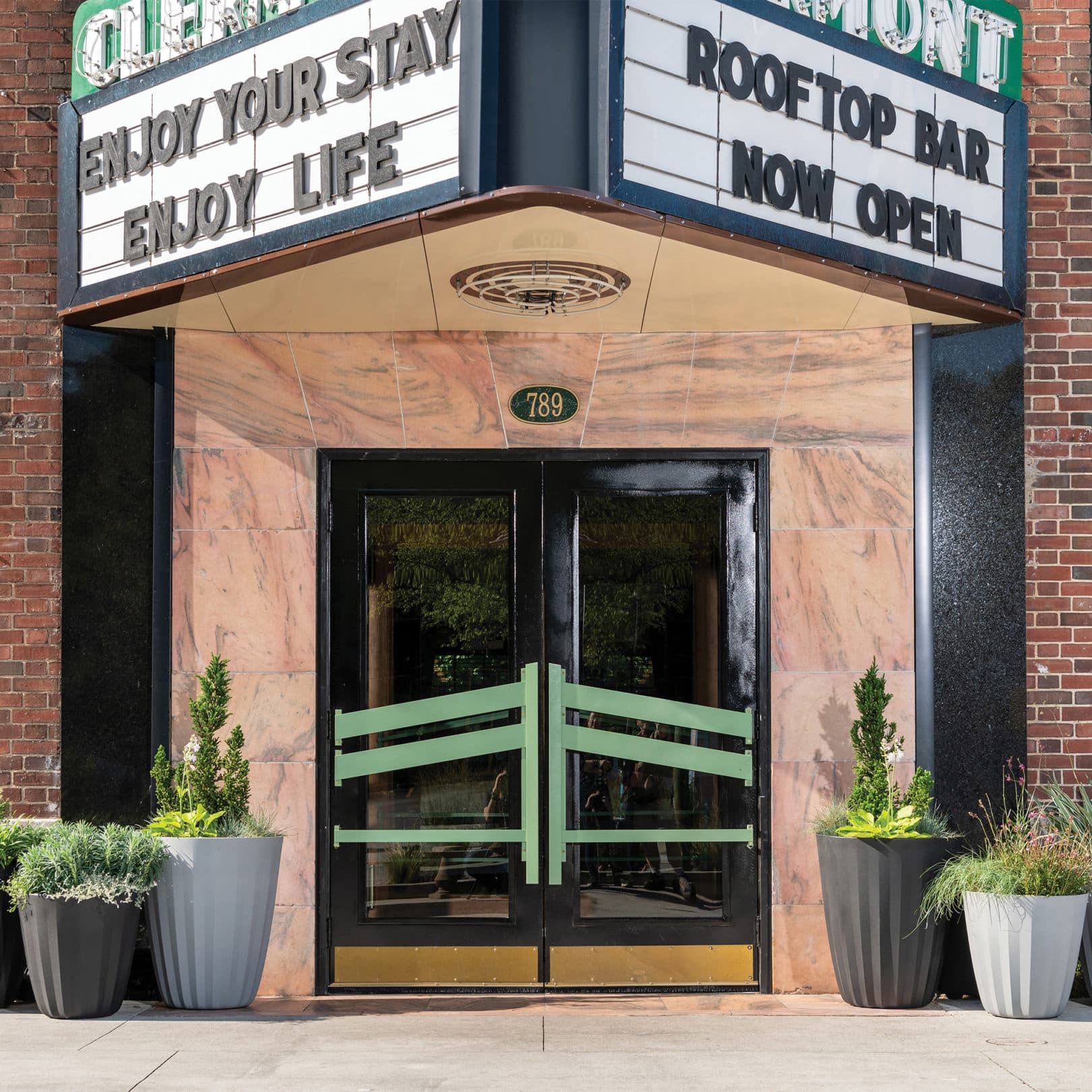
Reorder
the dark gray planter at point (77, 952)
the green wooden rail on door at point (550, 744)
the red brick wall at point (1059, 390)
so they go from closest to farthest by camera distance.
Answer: the dark gray planter at point (77, 952) → the green wooden rail on door at point (550, 744) → the red brick wall at point (1059, 390)

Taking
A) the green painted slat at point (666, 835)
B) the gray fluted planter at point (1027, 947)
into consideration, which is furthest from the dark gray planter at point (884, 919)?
the green painted slat at point (666, 835)

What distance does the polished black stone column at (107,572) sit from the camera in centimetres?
Result: 761

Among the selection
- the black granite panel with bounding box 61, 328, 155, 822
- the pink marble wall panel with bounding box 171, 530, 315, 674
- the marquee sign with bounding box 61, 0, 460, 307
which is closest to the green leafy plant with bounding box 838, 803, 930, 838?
the pink marble wall panel with bounding box 171, 530, 315, 674

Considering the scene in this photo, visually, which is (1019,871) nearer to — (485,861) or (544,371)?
(485,861)

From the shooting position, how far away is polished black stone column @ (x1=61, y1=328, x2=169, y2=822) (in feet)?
25.0

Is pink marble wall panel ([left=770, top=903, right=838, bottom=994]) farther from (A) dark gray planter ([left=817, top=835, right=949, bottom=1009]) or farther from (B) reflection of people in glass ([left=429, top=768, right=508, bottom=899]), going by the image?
(B) reflection of people in glass ([left=429, top=768, right=508, bottom=899])

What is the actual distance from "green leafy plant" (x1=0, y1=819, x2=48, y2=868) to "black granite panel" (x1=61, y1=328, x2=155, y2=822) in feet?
2.17

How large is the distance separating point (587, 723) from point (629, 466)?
147 cm

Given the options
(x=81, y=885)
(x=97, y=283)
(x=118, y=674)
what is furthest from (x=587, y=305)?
(x=81, y=885)

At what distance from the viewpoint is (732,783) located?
7656 millimetres

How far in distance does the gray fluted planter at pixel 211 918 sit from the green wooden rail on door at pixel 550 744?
2.71 feet

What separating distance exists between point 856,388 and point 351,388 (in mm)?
2857

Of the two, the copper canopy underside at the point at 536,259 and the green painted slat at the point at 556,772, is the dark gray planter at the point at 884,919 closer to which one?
the green painted slat at the point at 556,772

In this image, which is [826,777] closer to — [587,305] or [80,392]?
[587,305]
